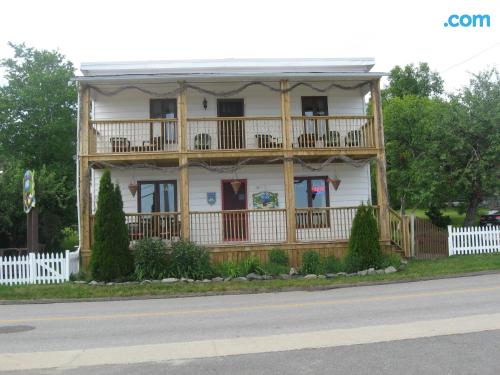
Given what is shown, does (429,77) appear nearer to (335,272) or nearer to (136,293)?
(335,272)

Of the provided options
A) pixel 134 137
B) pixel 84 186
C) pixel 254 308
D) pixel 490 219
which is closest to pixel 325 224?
pixel 134 137

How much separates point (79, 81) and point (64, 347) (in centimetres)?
1132

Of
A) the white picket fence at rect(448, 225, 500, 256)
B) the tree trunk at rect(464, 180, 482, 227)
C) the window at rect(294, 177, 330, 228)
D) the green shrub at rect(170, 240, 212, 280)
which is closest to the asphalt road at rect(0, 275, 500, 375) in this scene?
the green shrub at rect(170, 240, 212, 280)

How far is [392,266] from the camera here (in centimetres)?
1573

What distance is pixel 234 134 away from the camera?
17.5 metres

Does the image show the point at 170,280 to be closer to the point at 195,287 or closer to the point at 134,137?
the point at 195,287

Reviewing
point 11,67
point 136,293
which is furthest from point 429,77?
point 136,293

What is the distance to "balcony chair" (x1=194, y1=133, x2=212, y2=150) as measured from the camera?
1725cm

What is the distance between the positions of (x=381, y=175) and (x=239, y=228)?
5172 mm

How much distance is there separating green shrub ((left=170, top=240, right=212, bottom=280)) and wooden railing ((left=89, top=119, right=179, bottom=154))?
364 centimetres

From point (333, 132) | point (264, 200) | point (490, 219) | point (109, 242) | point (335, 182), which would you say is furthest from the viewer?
point (490, 219)

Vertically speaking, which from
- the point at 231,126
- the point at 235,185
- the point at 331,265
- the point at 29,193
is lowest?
the point at 331,265

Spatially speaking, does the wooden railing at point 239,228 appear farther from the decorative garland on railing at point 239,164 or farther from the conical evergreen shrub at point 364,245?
the conical evergreen shrub at point 364,245

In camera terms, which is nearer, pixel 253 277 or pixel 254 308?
pixel 254 308
